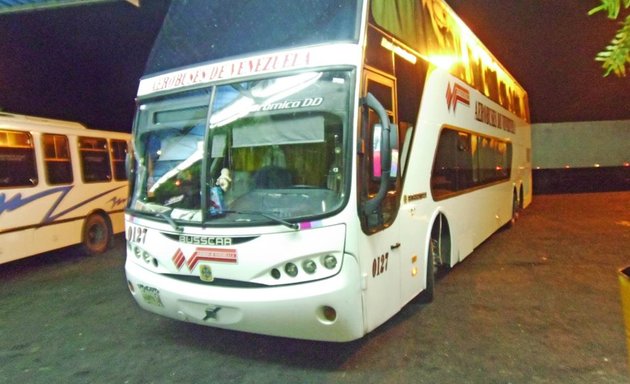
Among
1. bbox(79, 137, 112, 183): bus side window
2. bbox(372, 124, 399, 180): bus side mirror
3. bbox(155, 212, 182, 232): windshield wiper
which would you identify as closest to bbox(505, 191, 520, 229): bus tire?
bbox(372, 124, 399, 180): bus side mirror

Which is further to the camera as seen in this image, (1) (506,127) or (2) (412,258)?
(1) (506,127)

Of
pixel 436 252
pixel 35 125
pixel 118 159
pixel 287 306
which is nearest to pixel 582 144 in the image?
pixel 436 252

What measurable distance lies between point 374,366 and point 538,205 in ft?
48.8

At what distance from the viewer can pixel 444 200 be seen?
20.1 ft

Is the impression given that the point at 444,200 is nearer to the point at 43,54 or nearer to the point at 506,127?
the point at 506,127

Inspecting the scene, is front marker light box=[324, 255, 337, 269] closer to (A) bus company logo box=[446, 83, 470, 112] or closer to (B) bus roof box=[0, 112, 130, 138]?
(A) bus company logo box=[446, 83, 470, 112]

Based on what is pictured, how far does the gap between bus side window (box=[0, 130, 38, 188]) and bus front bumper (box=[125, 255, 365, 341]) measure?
18.1 feet

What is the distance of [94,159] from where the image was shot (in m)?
10.2

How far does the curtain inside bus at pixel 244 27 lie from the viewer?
13.0 feet

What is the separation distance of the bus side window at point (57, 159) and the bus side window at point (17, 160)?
1.07ft

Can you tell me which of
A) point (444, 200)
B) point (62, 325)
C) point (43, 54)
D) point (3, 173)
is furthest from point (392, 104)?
point (43, 54)

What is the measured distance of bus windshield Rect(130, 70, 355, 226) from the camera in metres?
3.81

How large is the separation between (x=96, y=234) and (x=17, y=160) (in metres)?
2.43

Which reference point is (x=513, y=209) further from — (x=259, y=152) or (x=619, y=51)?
(x=619, y=51)
